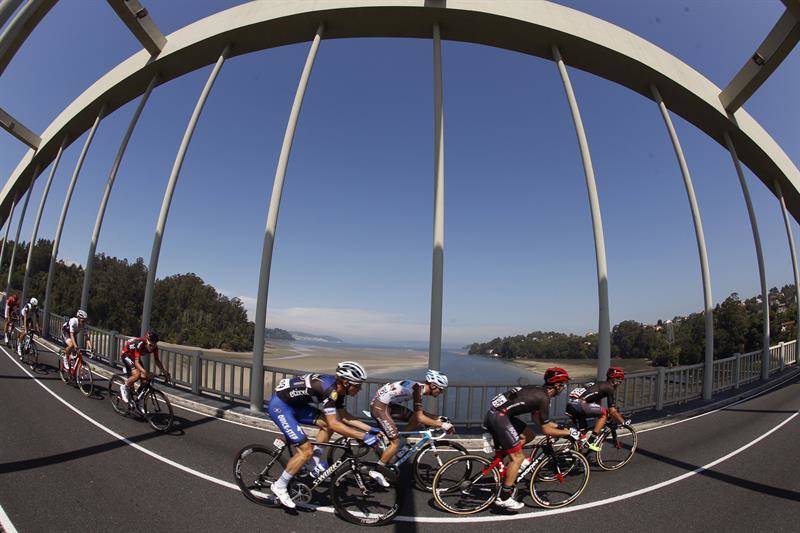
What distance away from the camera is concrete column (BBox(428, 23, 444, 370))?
259 inches

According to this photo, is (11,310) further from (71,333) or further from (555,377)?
(555,377)

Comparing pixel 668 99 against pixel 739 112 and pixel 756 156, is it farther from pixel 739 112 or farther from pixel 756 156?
pixel 756 156

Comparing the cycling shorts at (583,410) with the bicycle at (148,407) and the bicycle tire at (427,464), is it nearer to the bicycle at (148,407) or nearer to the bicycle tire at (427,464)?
the bicycle tire at (427,464)

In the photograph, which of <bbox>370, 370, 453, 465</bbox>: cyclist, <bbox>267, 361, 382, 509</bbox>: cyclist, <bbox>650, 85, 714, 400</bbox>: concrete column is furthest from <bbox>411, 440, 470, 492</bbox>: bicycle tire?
<bbox>650, 85, 714, 400</bbox>: concrete column

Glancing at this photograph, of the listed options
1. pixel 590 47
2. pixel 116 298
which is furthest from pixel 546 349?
pixel 116 298

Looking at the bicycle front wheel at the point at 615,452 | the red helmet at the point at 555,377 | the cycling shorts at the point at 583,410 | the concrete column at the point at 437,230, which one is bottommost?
the bicycle front wheel at the point at 615,452

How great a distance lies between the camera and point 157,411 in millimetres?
6008

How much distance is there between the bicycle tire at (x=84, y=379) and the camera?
7.24m

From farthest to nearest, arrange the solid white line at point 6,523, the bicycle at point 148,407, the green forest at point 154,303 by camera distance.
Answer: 1. the green forest at point 154,303
2. the bicycle at point 148,407
3. the solid white line at point 6,523

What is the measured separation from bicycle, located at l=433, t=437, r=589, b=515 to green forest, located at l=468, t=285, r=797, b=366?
31607 mm

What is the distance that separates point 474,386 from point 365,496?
11.0 ft

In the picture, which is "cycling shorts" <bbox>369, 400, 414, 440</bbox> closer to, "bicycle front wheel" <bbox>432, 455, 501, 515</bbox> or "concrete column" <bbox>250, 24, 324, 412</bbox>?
"bicycle front wheel" <bbox>432, 455, 501, 515</bbox>

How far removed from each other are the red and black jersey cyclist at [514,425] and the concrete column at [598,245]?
13.0ft

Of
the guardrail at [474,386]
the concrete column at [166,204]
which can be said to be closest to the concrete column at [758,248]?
the guardrail at [474,386]
